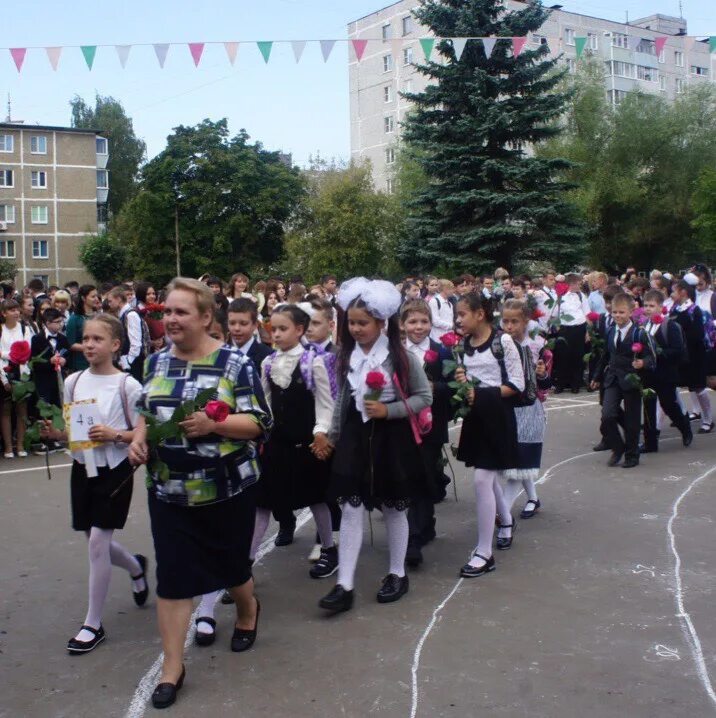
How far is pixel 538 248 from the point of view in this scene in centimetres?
3191

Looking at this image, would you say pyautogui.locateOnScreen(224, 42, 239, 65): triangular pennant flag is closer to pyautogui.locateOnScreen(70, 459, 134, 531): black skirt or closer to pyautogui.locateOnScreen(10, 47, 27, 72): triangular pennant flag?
pyautogui.locateOnScreen(10, 47, 27, 72): triangular pennant flag

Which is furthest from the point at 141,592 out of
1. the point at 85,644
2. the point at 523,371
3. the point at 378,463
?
the point at 523,371

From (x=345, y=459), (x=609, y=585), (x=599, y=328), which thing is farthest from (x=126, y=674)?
(x=599, y=328)

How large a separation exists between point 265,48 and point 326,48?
90cm

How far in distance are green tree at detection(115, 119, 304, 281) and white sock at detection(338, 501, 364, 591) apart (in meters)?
49.5

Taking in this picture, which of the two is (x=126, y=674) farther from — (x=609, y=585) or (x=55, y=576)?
(x=609, y=585)

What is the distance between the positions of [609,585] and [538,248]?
88.5 ft

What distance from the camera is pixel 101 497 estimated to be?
196 inches

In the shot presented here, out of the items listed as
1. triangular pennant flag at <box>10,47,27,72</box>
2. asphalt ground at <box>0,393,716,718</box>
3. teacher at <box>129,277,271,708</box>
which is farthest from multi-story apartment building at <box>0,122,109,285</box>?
teacher at <box>129,277,271,708</box>

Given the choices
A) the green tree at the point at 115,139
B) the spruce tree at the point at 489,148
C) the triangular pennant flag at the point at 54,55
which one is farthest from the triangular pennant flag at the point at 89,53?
the green tree at the point at 115,139

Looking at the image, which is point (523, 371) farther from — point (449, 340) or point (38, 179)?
point (38, 179)

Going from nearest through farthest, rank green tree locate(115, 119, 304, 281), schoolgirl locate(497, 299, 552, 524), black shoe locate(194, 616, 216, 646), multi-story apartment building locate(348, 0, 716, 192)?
black shoe locate(194, 616, 216, 646)
schoolgirl locate(497, 299, 552, 524)
green tree locate(115, 119, 304, 281)
multi-story apartment building locate(348, 0, 716, 192)

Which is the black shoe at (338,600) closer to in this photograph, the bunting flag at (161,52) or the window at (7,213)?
the bunting flag at (161,52)

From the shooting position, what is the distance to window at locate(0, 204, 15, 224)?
2854 inches
